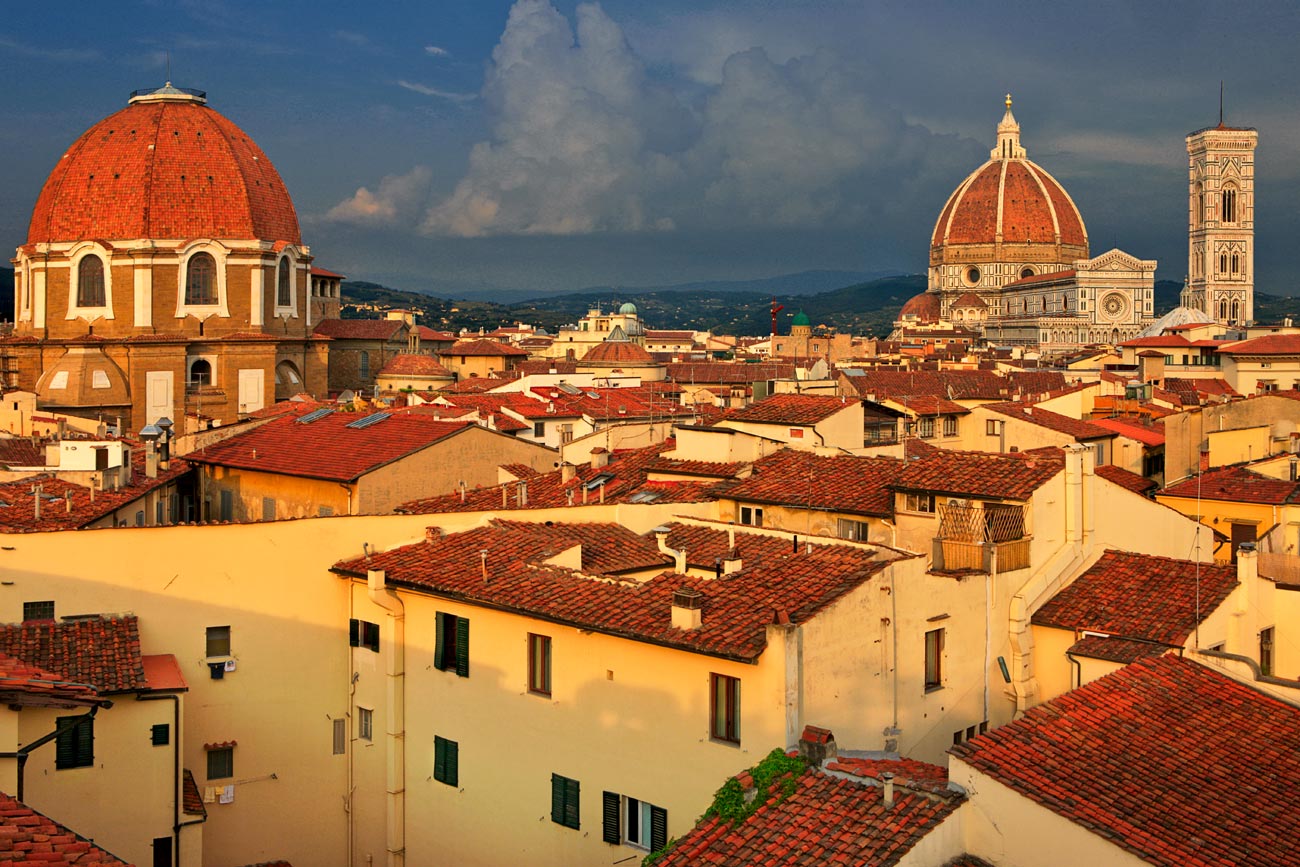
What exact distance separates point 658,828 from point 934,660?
3.48m

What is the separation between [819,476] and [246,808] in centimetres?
896

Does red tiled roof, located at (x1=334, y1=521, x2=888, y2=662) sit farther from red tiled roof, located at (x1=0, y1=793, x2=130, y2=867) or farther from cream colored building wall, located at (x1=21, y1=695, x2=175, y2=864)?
red tiled roof, located at (x1=0, y1=793, x2=130, y2=867)

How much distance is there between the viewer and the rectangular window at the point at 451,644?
1661 centimetres

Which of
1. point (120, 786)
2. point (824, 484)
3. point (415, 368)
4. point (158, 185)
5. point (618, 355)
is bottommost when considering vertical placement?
point (120, 786)

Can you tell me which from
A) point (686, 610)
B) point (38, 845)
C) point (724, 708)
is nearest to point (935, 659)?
point (724, 708)

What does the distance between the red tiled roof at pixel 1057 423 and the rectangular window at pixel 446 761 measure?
58.6ft

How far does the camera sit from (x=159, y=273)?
65188mm

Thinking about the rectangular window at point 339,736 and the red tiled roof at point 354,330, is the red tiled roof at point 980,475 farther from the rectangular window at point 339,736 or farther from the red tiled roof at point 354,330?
the red tiled roof at point 354,330

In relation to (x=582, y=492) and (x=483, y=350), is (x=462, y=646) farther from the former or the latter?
(x=483, y=350)

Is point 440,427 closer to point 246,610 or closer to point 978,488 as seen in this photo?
point 246,610

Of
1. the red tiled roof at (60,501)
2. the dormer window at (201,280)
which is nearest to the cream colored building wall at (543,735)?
the red tiled roof at (60,501)

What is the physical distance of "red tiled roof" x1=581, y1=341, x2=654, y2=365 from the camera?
257 feet

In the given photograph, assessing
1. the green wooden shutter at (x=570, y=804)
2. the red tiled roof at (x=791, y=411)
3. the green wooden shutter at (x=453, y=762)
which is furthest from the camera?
the red tiled roof at (x=791, y=411)

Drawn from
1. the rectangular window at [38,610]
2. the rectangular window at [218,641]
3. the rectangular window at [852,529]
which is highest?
the rectangular window at [852,529]
